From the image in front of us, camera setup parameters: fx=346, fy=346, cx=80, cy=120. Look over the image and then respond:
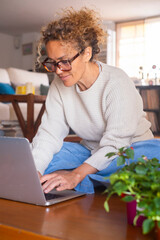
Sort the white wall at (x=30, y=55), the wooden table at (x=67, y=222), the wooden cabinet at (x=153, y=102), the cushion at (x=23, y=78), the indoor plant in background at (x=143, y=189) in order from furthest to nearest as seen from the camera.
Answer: the white wall at (x=30, y=55)
the wooden cabinet at (x=153, y=102)
the cushion at (x=23, y=78)
the wooden table at (x=67, y=222)
the indoor plant in background at (x=143, y=189)

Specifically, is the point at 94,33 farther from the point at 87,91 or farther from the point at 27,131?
the point at 27,131

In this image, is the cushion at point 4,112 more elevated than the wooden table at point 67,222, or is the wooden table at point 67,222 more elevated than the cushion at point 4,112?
the wooden table at point 67,222

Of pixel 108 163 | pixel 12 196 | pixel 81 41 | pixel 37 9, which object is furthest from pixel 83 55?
pixel 37 9

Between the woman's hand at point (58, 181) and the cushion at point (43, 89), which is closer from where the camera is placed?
the woman's hand at point (58, 181)

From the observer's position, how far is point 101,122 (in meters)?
1.51

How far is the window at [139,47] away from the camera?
7.16 meters

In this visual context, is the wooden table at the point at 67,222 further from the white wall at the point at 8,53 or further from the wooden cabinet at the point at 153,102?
the white wall at the point at 8,53

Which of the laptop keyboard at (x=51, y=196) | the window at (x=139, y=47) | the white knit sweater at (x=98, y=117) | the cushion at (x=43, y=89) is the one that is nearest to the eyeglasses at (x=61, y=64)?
the white knit sweater at (x=98, y=117)

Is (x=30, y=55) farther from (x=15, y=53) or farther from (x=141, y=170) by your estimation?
(x=141, y=170)

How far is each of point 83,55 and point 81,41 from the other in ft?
0.19

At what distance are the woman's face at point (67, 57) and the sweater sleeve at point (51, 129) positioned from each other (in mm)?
227

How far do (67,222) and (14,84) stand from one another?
4.64 m

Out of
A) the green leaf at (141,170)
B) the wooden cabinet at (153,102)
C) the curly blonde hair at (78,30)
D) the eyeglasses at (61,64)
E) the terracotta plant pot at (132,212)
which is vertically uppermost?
the curly blonde hair at (78,30)

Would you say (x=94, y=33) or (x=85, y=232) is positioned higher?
(x=94, y=33)
